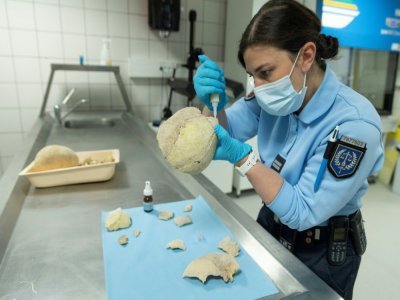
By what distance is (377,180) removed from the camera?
134 inches

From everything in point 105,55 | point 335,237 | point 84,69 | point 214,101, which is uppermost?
point 105,55

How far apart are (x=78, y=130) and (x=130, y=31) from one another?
3.36ft

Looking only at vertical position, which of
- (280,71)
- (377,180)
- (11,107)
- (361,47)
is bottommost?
(377,180)

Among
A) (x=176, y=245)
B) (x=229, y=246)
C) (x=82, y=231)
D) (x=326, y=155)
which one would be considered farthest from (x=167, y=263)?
(x=326, y=155)

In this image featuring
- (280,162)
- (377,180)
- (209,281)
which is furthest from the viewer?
(377,180)

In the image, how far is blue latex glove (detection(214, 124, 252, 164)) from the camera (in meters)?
0.80

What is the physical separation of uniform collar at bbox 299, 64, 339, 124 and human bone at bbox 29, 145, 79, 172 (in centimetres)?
88

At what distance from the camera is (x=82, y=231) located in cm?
85

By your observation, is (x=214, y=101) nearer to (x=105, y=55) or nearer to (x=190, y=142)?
(x=190, y=142)

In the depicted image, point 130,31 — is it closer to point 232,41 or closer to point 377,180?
point 232,41

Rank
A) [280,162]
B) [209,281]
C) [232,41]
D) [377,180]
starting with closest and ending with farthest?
1. [209,281]
2. [280,162]
3. [232,41]
4. [377,180]

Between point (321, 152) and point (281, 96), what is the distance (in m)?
0.21

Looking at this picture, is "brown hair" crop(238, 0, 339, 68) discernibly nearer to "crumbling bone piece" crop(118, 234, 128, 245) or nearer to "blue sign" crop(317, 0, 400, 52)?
"crumbling bone piece" crop(118, 234, 128, 245)

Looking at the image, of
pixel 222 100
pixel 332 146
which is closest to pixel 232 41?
pixel 222 100
